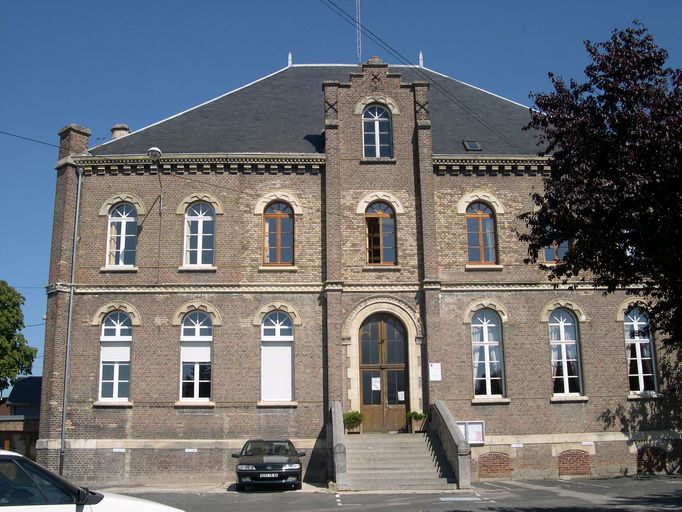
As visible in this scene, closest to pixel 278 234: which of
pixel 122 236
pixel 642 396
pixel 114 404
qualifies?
pixel 122 236

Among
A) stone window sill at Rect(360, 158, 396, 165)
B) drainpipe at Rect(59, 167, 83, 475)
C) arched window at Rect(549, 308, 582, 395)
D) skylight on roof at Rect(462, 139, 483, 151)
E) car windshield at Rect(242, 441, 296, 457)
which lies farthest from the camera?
skylight on roof at Rect(462, 139, 483, 151)

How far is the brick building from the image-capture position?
22.7 meters

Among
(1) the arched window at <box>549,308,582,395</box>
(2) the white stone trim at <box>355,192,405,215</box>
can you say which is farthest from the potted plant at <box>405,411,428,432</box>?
(2) the white stone trim at <box>355,192,405,215</box>

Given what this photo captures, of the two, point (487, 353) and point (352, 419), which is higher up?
point (487, 353)

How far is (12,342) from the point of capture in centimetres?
4141

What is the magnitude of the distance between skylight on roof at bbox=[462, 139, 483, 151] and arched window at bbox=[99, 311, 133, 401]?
42.4ft

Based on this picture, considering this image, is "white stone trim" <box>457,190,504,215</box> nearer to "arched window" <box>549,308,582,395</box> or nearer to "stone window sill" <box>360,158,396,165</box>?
"stone window sill" <box>360,158,396,165</box>

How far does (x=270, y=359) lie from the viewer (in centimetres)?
2336

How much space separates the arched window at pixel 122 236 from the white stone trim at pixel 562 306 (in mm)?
13739

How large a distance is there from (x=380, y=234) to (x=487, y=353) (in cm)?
527

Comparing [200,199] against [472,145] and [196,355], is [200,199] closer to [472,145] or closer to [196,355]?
[196,355]

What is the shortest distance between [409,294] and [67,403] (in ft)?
37.4

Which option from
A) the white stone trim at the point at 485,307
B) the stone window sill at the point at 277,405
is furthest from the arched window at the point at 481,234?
the stone window sill at the point at 277,405

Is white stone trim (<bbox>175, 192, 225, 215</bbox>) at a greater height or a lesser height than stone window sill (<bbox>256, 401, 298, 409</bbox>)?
greater
